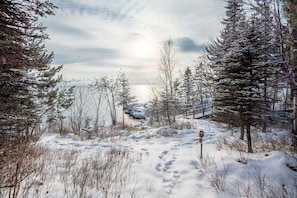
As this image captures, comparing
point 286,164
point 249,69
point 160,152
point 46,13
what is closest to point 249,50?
point 249,69

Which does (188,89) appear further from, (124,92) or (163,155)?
(163,155)

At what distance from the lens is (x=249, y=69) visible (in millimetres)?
5727

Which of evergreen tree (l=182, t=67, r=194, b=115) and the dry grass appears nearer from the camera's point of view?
the dry grass

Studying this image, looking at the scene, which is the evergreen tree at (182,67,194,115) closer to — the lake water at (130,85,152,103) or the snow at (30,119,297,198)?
the lake water at (130,85,152,103)

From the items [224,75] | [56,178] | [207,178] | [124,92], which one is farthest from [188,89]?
[56,178]

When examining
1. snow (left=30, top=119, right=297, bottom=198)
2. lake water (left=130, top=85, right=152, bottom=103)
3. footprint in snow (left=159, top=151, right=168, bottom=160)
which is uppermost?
lake water (left=130, top=85, right=152, bottom=103)

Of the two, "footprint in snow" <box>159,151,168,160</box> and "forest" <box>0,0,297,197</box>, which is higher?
"forest" <box>0,0,297,197</box>

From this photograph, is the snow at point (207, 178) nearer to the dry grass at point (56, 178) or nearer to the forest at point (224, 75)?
the dry grass at point (56, 178)

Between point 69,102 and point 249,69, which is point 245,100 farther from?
point 69,102

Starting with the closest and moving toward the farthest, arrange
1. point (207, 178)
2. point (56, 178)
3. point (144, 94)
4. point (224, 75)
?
1. point (56, 178)
2. point (207, 178)
3. point (224, 75)
4. point (144, 94)

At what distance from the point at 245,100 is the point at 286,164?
2.10 metres

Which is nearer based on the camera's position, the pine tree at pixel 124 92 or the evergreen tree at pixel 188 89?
the pine tree at pixel 124 92

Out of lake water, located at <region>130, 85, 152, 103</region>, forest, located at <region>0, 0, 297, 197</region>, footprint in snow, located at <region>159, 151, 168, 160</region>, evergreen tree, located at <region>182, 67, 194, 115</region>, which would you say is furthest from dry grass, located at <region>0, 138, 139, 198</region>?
evergreen tree, located at <region>182, 67, 194, 115</region>

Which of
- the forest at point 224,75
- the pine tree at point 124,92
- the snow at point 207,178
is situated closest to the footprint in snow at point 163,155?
the snow at point 207,178
